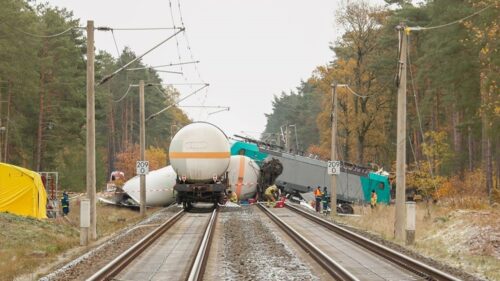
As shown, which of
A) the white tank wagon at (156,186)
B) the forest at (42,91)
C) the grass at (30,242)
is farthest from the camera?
the forest at (42,91)

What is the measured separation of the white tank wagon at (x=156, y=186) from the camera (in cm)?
3753

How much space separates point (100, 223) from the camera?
28.2 meters

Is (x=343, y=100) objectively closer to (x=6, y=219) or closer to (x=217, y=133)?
(x=217, y=133)

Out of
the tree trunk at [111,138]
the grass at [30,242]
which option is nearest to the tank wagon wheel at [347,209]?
the grass at [30,242]

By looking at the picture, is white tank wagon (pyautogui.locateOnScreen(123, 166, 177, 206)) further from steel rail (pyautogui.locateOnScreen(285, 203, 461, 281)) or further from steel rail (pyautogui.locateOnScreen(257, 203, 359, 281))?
steel rail (pyautogui.locateOnScreen(257, 203, 359, 281))

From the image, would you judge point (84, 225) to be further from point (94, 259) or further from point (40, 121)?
point (40, 121)

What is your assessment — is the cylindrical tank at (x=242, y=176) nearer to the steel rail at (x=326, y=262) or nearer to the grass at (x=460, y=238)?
the grass at (x=460, y=238)

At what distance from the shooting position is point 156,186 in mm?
38062

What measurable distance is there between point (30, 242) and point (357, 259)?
9.67 meters

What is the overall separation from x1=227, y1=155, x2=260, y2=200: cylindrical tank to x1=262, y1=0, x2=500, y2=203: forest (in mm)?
7587

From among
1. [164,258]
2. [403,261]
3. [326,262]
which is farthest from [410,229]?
[164,258]

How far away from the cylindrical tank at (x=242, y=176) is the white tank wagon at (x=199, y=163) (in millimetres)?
6316

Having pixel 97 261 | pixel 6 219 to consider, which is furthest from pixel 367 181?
pixel 97 261

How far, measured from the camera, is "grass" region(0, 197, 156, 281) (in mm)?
13836
